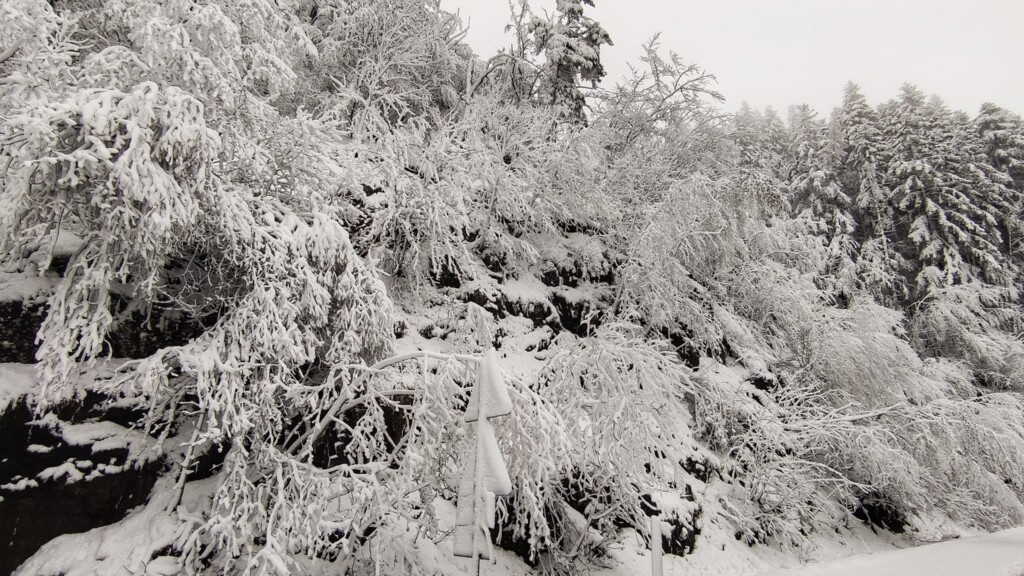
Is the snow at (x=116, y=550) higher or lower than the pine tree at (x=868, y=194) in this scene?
lower

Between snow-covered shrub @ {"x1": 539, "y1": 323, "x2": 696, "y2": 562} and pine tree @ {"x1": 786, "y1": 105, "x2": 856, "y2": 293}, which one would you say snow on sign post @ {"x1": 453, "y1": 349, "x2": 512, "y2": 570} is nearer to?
snow-covered shrub @ {"x1": 539, "y1": 323, "x2": 696, "y2": 562}

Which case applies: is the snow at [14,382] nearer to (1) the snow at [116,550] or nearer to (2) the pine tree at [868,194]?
(1) the snow at [116,550]

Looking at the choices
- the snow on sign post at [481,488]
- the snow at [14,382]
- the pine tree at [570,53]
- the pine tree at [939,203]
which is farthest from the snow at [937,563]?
the pine tree at [939,203]

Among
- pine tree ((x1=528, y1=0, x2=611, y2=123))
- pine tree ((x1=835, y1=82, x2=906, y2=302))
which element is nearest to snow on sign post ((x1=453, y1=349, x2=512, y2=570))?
pine tree ((x1=528, y1=0, x2=611, y2=123))

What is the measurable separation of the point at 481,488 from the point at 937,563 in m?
3.35

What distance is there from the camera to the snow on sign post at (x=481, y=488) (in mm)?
2500

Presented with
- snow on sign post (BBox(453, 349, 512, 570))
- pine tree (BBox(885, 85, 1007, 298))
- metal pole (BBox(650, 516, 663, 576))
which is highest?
pine tree (BBox(885, 85, 1007, 298))

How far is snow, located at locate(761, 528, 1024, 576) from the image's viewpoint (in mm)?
2775

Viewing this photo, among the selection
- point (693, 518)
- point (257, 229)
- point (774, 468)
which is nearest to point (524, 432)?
point (257, 229)

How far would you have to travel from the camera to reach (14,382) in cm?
534

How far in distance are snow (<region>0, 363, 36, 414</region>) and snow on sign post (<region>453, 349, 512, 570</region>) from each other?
19.9ft

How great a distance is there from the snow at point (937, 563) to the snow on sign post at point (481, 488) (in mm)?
1654

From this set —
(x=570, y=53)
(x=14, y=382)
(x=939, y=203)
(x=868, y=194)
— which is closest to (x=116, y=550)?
(x=14, y=382)

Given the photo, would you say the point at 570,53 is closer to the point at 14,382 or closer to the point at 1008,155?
the point at 14,382
